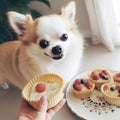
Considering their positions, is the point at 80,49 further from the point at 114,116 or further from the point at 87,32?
the point at 87,32

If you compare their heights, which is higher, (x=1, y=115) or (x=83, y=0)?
(x=83, y=0)

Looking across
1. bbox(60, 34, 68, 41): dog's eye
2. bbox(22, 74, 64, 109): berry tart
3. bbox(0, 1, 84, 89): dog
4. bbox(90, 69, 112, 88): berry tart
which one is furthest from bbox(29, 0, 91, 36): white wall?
bbox(22, 74, 64, 109): berry tart

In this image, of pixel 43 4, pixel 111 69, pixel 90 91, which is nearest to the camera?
pixel 90 91

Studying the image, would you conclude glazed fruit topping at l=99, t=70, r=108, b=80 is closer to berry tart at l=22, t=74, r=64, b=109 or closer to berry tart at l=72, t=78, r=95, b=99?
berry tart at l=72, t=78, r=95, b=99

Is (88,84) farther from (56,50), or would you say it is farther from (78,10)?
(78,10)

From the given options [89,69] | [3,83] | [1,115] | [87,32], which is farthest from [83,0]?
[1,115]

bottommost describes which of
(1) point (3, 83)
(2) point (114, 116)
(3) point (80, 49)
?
(2) point (114, 116)

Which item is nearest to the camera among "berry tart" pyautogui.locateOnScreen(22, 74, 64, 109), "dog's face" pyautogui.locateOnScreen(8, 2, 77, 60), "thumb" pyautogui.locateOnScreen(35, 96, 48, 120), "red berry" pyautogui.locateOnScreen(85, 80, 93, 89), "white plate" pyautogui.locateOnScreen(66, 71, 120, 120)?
"thumb" pyautogui.locateOnScreen(35, 96, 48, 120)
